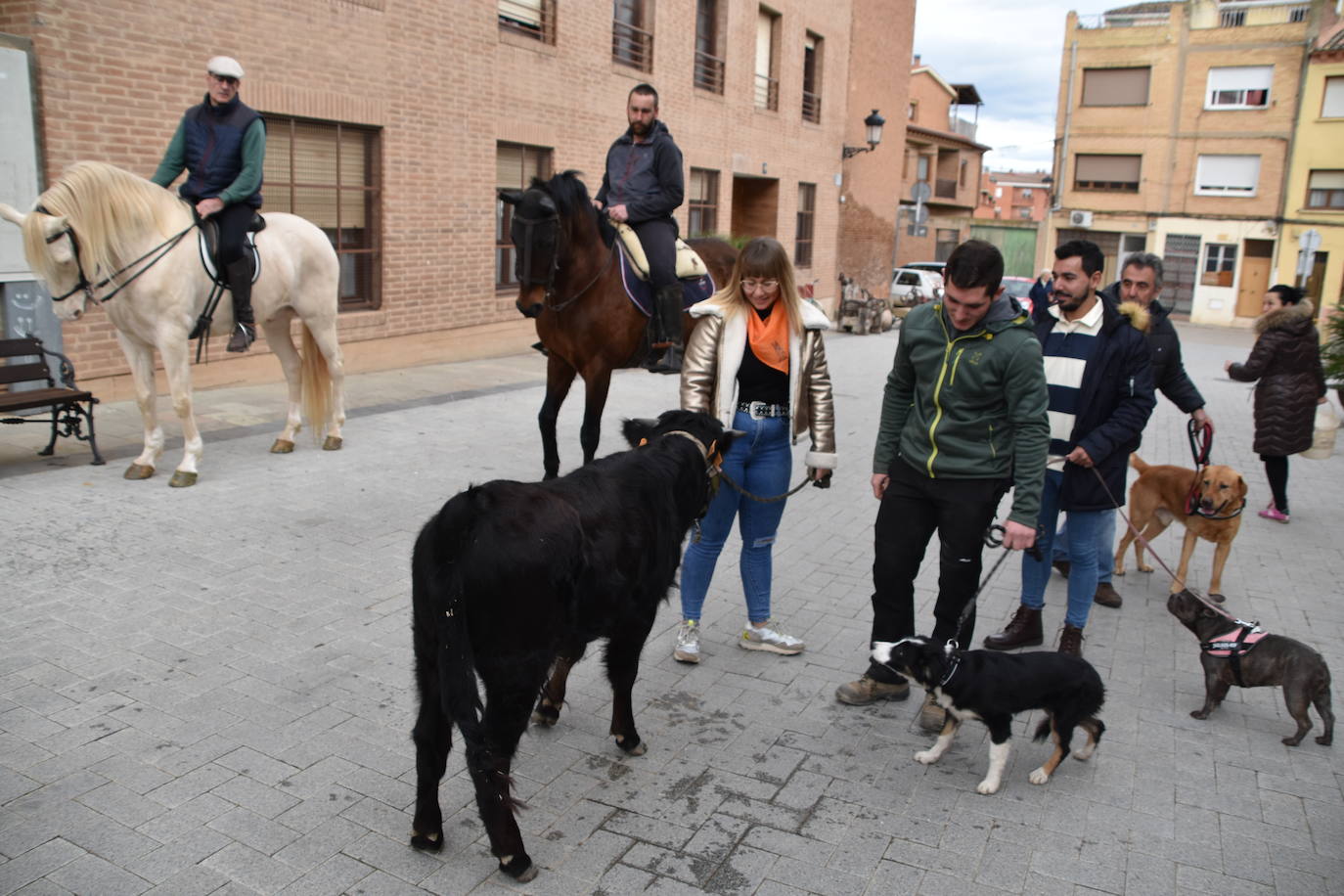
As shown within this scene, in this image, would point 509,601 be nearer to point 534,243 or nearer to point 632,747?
point 632,747

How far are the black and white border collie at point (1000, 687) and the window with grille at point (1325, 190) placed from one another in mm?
41274

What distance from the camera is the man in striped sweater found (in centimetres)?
507

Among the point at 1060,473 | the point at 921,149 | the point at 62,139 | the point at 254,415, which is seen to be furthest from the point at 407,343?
the point at 921,149

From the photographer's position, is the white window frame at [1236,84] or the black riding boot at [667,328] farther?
the white window frame at [1236,84]

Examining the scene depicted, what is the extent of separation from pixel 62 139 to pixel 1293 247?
4159cm

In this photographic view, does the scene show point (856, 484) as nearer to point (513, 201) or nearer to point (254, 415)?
point (513, 201)

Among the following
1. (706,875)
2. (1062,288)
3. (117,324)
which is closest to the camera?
(706,875)

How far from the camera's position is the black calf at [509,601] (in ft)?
10.0

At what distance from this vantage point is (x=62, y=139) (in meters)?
9.05

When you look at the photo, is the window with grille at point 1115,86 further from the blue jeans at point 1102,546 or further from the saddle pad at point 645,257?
the blue jeans at point 1102,546

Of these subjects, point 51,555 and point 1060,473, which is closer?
point 1060,473

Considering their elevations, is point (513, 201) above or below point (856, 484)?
above

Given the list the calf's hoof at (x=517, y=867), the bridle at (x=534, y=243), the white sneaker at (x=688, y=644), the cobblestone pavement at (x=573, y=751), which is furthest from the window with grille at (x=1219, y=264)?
the calf's hoof at (x=517, y=867)

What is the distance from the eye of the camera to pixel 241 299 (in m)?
7.87
